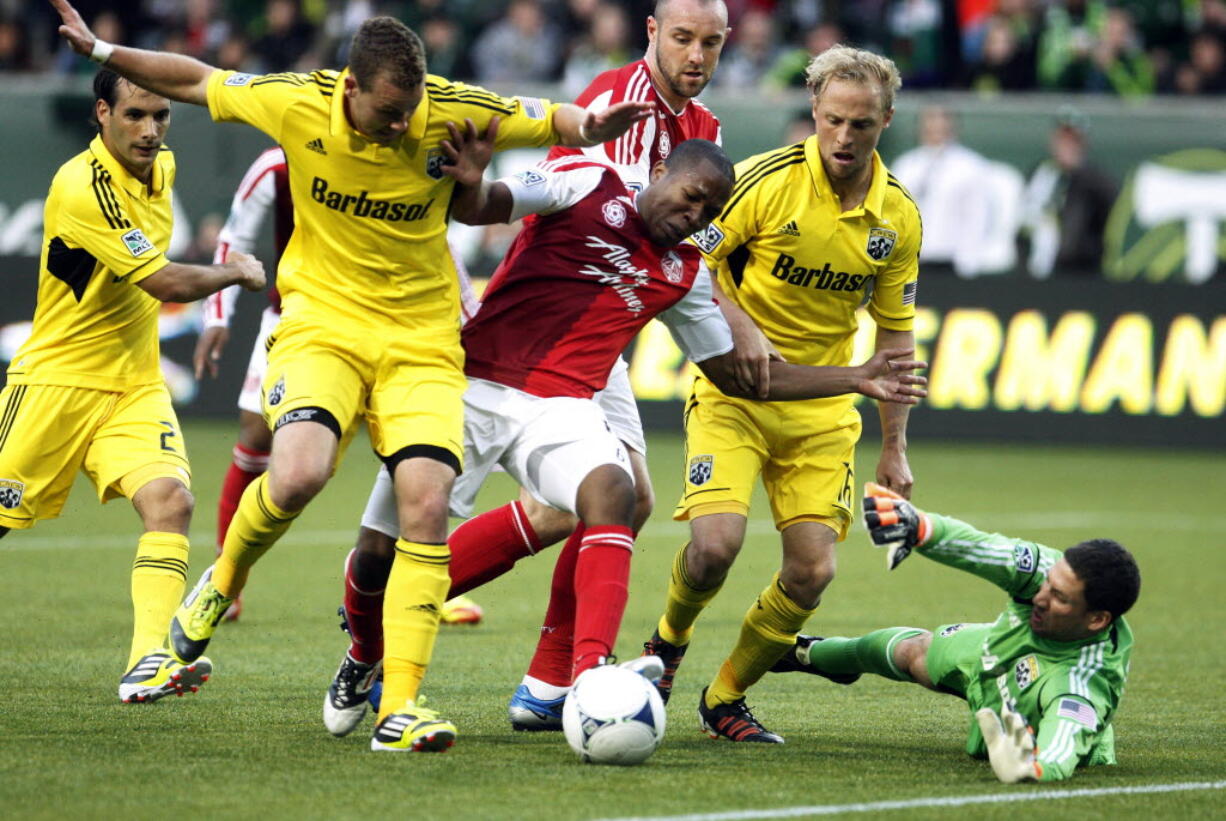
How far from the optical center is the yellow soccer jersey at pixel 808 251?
664cm

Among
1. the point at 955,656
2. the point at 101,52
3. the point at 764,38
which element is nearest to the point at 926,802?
the point at 955,656

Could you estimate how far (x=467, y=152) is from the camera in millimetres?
5961

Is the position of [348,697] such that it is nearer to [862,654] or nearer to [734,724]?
[734,724]

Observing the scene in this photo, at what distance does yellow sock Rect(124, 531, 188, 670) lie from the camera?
22.1 feet

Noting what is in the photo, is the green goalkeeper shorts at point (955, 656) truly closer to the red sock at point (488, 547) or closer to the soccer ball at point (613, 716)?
the soccer ball at point (613, 716)

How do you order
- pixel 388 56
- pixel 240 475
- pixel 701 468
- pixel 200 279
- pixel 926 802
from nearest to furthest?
pixel 926 802, pixel 388 56, pixel 200 279, pixel 701 468, pixel 240 475

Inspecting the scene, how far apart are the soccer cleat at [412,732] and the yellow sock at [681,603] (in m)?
1.21

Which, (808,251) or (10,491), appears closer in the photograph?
(808,251)

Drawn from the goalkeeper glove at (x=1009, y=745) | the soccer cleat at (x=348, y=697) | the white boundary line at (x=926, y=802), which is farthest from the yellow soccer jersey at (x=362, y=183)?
the goalkeeper glove at (x=1009, y=745)

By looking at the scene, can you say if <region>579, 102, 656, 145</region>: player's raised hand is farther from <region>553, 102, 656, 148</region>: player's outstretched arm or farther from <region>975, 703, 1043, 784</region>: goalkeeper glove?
<region>975, 703, 1043, 784</region>: goalkeeper glove

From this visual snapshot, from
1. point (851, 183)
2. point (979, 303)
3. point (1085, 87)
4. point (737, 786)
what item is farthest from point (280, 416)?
point (1085, 87)

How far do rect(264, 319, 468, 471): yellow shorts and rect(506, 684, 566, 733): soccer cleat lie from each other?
104 cm

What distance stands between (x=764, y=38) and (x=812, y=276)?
13.3 meters

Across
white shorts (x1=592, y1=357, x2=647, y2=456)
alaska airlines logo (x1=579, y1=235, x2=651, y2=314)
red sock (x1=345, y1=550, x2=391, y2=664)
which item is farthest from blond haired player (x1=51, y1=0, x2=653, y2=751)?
white shorts (x1=592, y1=357, x2=647, y2=456)
